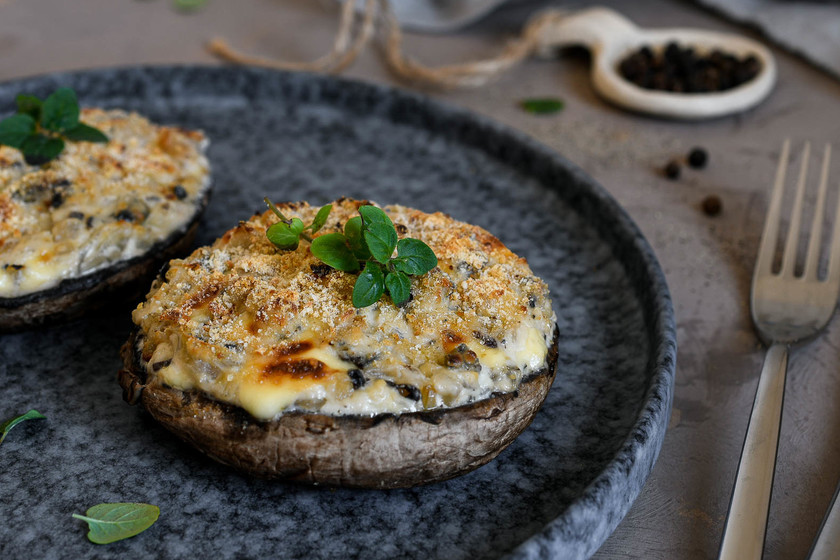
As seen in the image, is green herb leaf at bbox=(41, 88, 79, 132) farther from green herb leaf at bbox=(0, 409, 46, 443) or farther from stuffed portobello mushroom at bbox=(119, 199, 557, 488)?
green herb leaf at bbox=(0, 409, 46, 443)

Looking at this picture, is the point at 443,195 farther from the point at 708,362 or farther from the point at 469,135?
the point at 708,362

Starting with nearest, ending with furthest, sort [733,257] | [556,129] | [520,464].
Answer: [520,464] → [733,257] → [556,129]

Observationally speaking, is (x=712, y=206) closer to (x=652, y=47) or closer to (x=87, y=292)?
(x=652, y=47)

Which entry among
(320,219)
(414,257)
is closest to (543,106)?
(320,219)

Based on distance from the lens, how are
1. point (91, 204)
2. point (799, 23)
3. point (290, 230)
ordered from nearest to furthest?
point (290, 230) < point (91, 204) < point (799, 23)

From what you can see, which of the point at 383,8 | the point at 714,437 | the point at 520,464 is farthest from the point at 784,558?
the point at 383,8

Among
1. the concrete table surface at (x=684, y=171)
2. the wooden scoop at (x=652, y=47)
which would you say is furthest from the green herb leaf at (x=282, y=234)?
the wooden scoop at (x=652, y=47)
